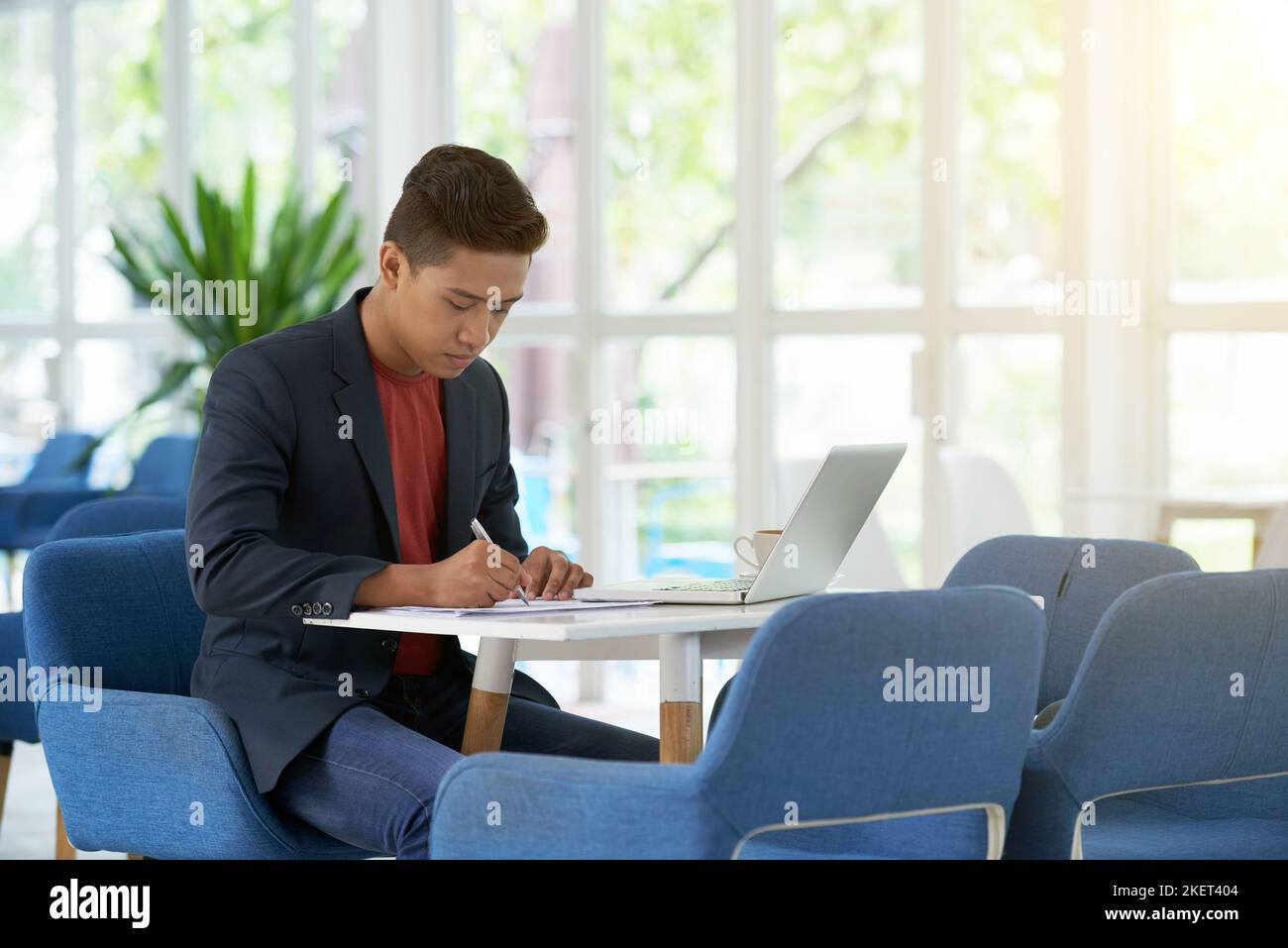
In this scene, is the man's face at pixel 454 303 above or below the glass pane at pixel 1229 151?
below

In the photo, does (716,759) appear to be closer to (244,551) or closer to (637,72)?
(244,551)

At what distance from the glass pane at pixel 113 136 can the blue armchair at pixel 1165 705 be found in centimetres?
592

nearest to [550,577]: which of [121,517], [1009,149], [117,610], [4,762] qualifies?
[117,610]

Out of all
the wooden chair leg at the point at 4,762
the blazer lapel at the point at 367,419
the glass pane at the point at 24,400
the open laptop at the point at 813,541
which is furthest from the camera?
the glass pane at the point at 24,400

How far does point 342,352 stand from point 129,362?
5.43m

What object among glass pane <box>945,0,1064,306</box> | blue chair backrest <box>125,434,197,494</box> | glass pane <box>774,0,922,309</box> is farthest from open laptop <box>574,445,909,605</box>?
blue chair backrest <box>125,434,197,494</box>

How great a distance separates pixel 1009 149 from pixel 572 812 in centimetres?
415

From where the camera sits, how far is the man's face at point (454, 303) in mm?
2219

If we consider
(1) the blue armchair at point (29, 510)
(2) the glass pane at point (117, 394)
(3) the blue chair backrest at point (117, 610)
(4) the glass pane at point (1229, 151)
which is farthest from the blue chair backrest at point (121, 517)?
(2) the glass pane at point (117, 394)

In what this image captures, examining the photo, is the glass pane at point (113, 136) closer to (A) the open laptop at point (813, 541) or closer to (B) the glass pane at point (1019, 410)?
(B) the glass pane at point (1019, 410)

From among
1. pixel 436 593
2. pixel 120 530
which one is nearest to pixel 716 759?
pixel 436 593

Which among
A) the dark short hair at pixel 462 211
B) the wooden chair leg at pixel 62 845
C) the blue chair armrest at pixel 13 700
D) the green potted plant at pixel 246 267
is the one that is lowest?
the wooden chair leg at pixel 62 845

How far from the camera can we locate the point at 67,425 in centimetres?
755

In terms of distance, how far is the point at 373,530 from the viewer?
7.43 ft
